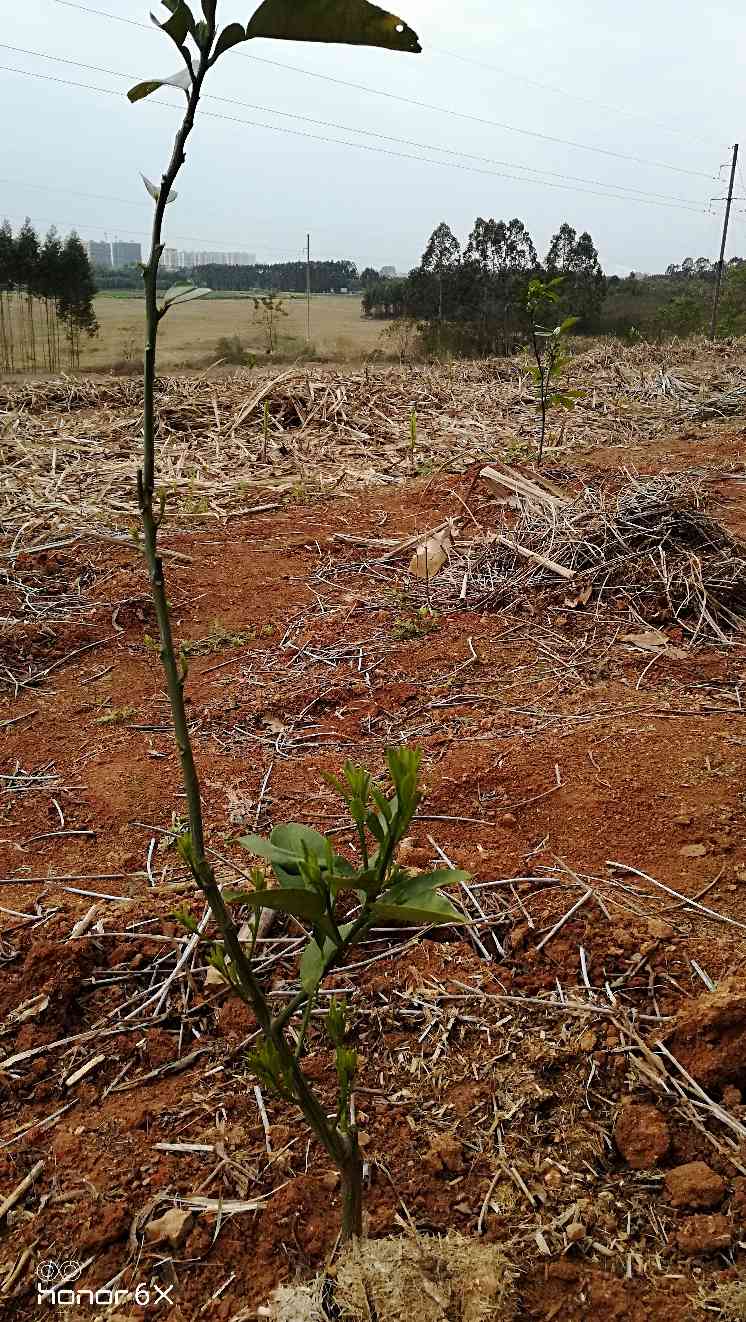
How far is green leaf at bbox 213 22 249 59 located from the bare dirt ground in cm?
148

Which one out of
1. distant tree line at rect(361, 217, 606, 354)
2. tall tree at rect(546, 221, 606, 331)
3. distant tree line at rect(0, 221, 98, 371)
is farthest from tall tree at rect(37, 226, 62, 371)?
tall tree at rect(546, 221, 606, 331)

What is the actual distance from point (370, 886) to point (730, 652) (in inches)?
122

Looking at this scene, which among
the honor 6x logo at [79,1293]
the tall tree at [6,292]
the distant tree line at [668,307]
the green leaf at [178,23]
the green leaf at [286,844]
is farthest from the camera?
the distant tree line at [668,307]

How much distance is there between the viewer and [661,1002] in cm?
171

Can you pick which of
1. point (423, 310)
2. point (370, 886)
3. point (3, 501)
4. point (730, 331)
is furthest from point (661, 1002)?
point (730, 331)

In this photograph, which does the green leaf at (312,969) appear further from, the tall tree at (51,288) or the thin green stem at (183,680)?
the tall tree at (51,288)

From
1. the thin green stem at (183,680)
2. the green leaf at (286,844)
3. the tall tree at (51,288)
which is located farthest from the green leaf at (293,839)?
the tall tree at (51,288)

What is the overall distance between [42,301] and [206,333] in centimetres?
321

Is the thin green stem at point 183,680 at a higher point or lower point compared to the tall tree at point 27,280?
lower

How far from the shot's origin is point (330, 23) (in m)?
0.83

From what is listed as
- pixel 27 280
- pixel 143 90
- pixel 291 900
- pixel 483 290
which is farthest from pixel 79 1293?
pixel 483 290

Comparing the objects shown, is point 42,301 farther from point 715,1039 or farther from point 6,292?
point 715,1039

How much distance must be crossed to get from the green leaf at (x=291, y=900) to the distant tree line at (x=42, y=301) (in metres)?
17.2

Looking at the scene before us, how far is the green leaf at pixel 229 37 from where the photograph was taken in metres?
0.81
